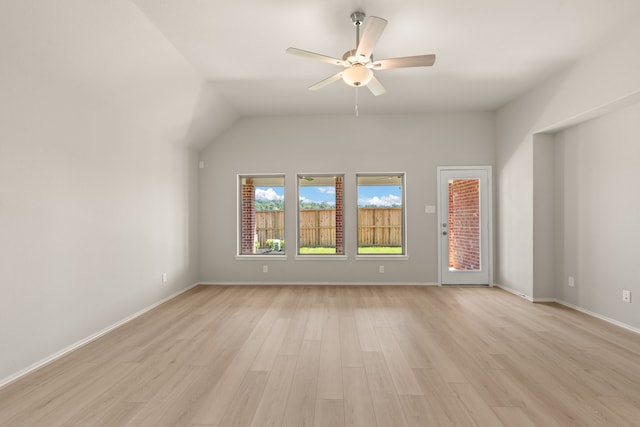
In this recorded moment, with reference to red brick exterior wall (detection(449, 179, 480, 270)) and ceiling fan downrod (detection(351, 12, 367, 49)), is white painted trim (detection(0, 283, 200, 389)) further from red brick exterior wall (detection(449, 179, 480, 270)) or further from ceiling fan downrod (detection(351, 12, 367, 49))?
red brick exterior wall (detection(449, 179, 480, 270))

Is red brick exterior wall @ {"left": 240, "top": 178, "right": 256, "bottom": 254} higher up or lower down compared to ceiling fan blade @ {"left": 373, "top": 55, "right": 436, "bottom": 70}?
lower down

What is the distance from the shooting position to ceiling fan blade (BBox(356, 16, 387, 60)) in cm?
224

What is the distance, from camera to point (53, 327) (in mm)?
2664

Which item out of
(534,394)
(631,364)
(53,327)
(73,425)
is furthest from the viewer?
(53,327)

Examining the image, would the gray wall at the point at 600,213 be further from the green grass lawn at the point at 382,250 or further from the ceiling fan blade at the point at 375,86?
the ceiling fan blade at the point at 375,86

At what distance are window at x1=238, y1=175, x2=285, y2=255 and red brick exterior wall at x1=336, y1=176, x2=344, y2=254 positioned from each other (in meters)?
1.00

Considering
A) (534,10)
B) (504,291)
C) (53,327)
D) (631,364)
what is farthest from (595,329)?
(53,327)

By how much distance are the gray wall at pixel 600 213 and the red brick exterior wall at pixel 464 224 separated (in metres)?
1.21

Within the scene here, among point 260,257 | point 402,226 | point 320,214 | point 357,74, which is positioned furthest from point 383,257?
point 357,74

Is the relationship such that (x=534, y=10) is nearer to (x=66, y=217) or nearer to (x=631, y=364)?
(x=631, y=364)

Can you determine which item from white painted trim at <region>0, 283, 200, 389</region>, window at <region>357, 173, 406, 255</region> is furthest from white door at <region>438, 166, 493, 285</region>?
white painted trim at <region>0, 283, 200, 389</region>

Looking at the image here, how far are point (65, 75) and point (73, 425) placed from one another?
2.68 meters

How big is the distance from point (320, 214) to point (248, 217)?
1.33m

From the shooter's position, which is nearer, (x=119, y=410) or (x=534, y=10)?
(x=119, y=410)
